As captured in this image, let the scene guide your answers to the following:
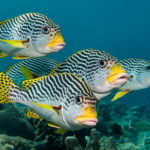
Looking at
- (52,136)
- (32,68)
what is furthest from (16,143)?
(32,68)

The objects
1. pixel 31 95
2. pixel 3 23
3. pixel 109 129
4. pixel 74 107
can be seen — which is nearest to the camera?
pixel 74 107

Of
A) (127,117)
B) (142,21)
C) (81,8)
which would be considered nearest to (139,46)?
(142,21)

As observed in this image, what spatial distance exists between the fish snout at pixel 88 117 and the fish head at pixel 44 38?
983mm

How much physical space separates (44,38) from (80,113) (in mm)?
1240

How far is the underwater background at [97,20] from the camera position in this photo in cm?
16912

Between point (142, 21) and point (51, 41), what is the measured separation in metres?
181

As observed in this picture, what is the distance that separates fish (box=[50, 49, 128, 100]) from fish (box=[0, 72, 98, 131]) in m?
0.45

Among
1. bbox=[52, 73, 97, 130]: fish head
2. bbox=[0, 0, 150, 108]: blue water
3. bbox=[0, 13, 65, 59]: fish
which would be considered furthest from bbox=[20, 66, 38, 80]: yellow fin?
bbox=[0, 0, 150, 108]: blue water

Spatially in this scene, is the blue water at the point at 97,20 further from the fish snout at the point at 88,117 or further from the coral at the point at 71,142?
the fish snout at the point at 88,117

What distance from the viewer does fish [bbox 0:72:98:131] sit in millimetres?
Answer: 2980

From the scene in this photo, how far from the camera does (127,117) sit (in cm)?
1202

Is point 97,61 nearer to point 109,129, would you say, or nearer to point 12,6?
point 109,129

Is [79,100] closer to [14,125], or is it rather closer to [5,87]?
[5,87]

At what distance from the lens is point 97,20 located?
19462 cm
